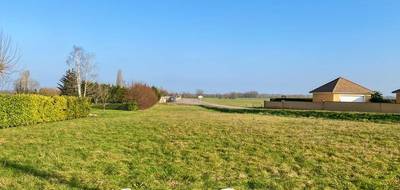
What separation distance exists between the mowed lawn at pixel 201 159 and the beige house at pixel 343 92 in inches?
1560

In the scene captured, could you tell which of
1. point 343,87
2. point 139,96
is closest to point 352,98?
point 343,87

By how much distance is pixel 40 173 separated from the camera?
9.27 metres

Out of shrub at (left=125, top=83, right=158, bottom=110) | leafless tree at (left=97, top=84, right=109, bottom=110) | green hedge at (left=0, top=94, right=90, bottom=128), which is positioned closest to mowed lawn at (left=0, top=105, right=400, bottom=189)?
green hedge at (left=0, top=94, right=90, bottom=128)

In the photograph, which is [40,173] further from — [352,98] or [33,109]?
[352,98]

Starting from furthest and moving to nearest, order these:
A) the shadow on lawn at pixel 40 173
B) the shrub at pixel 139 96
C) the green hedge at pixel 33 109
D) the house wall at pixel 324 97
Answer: the house wall at pixel 324 97
the shrub at pixel 139 96
the green hedge at pixel 33 109
the shadow on lawn at pixel 40 173

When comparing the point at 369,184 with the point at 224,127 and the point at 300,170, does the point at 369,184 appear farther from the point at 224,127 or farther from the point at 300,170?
the point at 224,127

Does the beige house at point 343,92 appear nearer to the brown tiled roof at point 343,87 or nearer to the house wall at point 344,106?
the brown tiled roof at point 343,87

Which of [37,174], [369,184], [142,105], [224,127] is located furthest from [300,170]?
[142,105]

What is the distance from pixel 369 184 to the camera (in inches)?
342

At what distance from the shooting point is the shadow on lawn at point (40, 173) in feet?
27.4

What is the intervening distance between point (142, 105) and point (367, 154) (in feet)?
114

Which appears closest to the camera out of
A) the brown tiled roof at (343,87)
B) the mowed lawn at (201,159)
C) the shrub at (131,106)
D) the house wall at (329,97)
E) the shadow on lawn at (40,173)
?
the shadow on lawn at (40,173)

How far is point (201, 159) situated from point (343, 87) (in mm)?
47934

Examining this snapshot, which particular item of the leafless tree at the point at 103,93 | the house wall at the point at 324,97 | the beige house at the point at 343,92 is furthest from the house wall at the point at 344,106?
the leafless tree at the point at 103,93
